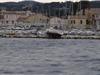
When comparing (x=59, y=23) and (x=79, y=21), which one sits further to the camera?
(x=59, y=23)

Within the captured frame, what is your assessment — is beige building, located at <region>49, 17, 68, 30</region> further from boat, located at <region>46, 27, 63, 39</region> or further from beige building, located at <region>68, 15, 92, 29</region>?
boat, located at <region>46, 27, 63, 39</region>

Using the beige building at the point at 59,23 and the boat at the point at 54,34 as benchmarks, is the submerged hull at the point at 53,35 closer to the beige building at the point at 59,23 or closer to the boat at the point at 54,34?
the boat at the point at 54,34

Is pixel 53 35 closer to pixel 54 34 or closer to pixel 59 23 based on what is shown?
pixel 54 34

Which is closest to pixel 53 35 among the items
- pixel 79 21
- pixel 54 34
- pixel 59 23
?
pixel 54 34

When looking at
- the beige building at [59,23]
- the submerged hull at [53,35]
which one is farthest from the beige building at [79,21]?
the submerged hull at [53,35]

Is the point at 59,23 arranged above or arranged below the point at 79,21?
below

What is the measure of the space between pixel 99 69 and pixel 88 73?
8.34 ft

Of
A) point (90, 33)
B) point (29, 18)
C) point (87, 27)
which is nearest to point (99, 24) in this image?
point (87, 27)

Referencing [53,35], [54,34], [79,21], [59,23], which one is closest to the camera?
[54,34]

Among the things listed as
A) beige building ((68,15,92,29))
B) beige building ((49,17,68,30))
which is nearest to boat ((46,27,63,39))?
beige building ((49,17,68,30))

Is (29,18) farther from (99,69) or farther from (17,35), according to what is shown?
(99,69)

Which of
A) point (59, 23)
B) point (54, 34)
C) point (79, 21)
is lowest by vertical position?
point (59, 23)

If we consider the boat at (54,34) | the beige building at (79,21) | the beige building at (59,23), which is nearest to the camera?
the boat at (54,34)

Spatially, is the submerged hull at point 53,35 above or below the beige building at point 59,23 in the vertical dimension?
above
